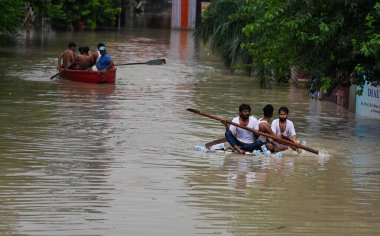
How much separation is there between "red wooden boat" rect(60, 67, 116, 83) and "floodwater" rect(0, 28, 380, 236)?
413 millimetres

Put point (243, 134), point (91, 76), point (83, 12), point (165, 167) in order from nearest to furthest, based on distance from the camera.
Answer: point (165, 167) → point (243, 134) → point (91, 76) → point (83, 12)

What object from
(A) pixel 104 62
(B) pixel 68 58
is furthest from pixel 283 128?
(B) pixel 68 58

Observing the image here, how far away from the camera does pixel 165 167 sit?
16.8 meters

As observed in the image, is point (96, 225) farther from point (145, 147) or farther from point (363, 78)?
point (363, 78)

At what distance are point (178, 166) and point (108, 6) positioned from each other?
48291 mm

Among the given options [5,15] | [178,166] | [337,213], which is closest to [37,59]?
[5,15]

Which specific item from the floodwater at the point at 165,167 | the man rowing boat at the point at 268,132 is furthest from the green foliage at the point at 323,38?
the man rowing boat at the point at 268,132

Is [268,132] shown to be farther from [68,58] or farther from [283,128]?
[68,58]

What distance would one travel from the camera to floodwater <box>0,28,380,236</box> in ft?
41.4

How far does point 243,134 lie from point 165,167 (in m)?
2.27

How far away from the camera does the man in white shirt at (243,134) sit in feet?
60.2

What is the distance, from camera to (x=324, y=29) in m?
19.0

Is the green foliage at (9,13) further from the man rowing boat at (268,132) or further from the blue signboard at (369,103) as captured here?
the man rowing boat at (268,132)

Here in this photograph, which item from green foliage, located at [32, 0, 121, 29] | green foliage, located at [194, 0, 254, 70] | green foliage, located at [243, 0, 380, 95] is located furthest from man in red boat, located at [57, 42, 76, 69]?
green foliage, located at [32, 0, 121, 29]
